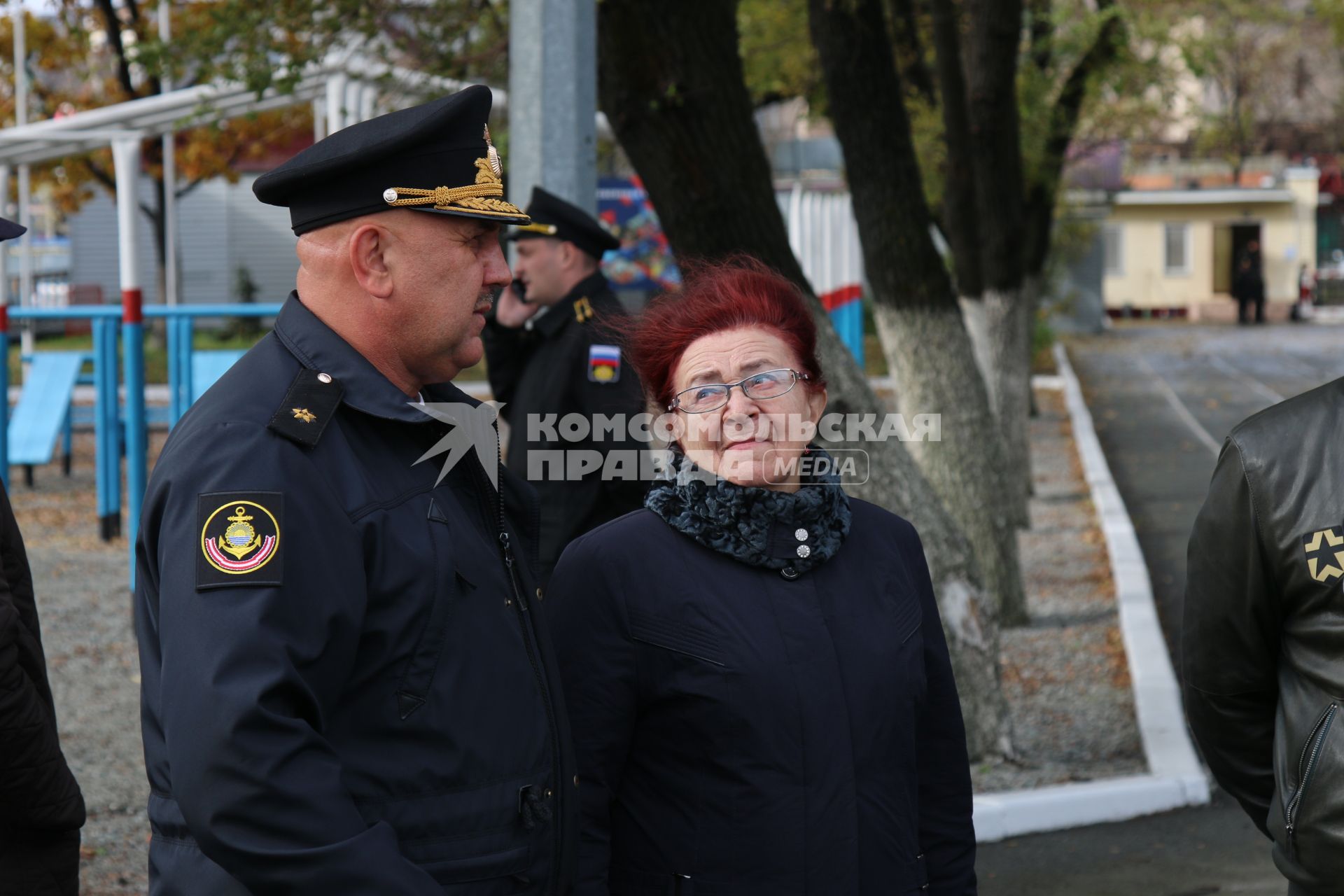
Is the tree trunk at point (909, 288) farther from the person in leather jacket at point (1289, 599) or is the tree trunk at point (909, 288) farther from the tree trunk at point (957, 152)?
the person in leather jacket at point (1289, 599)

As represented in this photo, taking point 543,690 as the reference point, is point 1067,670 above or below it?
below

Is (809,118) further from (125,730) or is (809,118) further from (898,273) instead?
(125,730)

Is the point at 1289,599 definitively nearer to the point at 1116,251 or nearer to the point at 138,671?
the point at 138,671

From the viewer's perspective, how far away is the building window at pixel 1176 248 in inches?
1935

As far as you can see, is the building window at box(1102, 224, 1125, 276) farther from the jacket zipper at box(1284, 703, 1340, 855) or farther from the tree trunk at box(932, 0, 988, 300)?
the jacket zipper at box(1284, 703, 1340, 855)

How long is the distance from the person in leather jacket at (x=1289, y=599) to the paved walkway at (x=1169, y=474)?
2623 mm

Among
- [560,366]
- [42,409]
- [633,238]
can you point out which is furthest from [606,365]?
A: [633,238]

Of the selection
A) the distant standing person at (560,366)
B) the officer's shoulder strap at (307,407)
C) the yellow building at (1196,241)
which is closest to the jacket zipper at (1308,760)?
the officer's shoulder strap at (307,407)

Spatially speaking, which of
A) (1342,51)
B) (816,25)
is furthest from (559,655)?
(1342,51)

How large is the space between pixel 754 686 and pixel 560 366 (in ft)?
8.08

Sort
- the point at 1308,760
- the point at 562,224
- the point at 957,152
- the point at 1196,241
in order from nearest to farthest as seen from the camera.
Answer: the point at 1308,760 < the point at 562,224 < the point at 957,152 < the point at 1196,241

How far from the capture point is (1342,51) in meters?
42.0

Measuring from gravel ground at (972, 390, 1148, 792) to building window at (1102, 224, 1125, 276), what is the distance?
37089 mm

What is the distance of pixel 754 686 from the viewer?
2.44m
